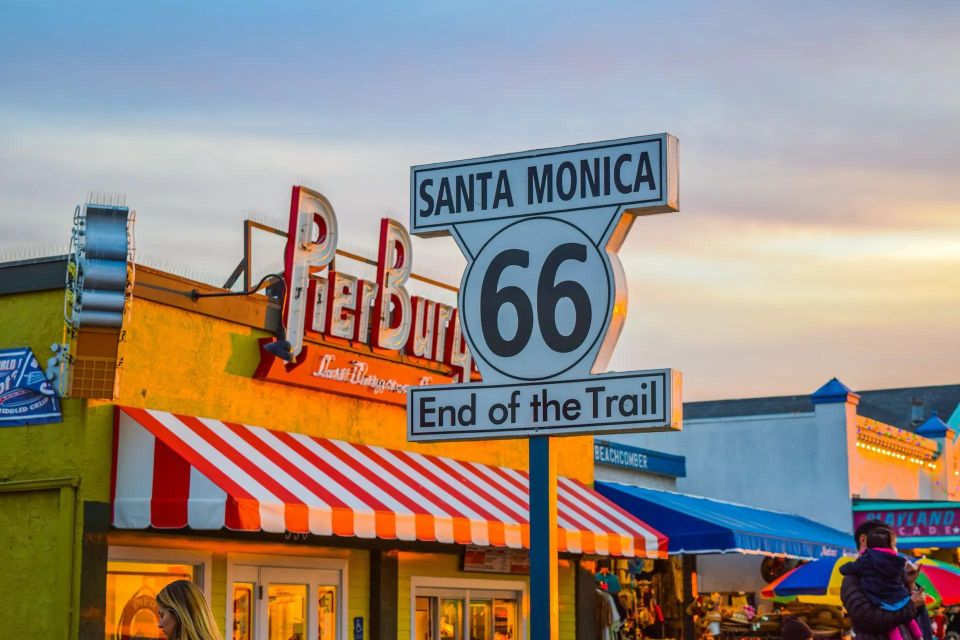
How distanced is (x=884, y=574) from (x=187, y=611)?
5.06m

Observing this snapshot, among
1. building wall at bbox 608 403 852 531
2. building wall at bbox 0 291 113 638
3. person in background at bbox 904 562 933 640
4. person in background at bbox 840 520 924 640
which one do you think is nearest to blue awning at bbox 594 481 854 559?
building wall at bbox 608 403 852 531

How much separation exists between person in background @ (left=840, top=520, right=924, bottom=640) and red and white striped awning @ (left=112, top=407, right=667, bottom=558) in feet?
16.1

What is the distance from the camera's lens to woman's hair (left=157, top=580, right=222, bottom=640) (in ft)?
18.1

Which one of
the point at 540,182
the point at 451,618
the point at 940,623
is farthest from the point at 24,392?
the point at 940,623

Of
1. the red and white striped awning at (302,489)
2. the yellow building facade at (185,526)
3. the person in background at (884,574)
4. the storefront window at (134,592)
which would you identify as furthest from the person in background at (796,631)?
the storefront window at (134,592)

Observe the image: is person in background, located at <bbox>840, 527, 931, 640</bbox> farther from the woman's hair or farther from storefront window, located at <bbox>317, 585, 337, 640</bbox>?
storefront window, located at <bbox>317, 585, 337, 640</bbox>

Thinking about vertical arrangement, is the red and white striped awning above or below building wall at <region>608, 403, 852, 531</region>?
below

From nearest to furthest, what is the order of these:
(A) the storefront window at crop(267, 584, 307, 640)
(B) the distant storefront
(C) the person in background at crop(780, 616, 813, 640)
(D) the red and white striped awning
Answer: (C) the person in background at crop(780, 616, 813, 640)
(D) the red and white striped awning
(A) the storefront window at crop(267, 584, 307, 640)
(B) the distant storefront

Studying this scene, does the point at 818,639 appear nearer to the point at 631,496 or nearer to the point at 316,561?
the point at 631,496

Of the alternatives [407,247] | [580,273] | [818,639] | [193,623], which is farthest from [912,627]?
[818,639]

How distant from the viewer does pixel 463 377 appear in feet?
56.7

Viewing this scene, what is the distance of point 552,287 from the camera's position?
656cm

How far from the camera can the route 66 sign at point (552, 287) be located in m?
6.51

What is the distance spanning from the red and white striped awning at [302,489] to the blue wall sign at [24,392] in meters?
0.59
